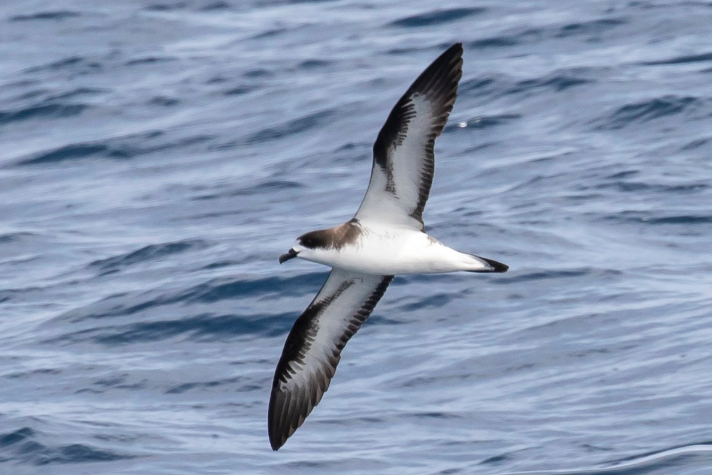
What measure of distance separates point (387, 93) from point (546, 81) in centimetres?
226

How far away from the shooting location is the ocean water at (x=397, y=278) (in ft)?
36.3

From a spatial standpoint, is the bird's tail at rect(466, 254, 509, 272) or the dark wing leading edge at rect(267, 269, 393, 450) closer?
the bird's tail at rect(466, 254, 509, 272)

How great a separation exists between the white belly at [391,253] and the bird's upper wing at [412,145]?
11 centimetres

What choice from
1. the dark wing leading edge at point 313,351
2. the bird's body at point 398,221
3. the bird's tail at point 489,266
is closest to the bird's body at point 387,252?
the bird's body at point 398,221

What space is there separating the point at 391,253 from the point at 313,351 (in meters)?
1.61

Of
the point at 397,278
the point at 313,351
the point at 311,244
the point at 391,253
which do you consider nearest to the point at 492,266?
the point at 391,253

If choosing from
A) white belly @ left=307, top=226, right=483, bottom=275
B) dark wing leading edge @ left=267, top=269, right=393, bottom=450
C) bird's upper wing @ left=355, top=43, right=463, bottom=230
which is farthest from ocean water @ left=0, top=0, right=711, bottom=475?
bird's upper wing @ left=355, top=43, right=463, bottom=230

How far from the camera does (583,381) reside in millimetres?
11484

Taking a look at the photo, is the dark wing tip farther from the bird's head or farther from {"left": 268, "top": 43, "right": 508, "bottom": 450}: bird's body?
the bird's head

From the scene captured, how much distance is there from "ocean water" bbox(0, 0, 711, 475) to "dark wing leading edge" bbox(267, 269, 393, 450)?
84cm

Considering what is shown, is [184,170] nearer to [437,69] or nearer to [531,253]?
[531,253]

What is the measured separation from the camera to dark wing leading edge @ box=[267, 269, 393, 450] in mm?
9945

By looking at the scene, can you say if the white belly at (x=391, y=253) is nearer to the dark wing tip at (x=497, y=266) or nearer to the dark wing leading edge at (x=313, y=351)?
the dark wing tip at (x=497, y=266)

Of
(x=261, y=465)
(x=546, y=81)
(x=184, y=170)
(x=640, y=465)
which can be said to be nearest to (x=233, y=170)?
(x=184, y=170)
